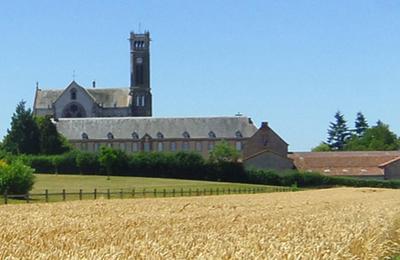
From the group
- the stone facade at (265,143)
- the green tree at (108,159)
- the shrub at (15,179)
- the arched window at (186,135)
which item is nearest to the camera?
the shrub at (15,179)

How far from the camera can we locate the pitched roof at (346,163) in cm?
12962

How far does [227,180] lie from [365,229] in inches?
3862

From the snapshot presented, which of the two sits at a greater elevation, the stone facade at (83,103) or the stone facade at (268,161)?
the stone facade at (83,103)

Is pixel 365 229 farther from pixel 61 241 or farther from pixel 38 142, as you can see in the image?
pixel 38 142

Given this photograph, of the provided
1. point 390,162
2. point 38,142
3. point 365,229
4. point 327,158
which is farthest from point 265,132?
point 365,229

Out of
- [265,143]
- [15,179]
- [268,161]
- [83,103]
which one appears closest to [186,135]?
[265,143]

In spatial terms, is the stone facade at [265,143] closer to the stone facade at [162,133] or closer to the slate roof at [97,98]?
the stone facade at [162,133]

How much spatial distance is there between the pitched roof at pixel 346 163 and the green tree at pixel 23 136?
124 feet

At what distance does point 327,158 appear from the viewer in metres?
136

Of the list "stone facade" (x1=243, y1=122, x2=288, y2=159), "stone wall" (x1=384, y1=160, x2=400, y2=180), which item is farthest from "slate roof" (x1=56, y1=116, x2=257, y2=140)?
"stone wall" (x1=384, y1=160, x2=400, y2=180)

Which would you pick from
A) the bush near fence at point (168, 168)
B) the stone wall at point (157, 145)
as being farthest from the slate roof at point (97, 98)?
the bush near fence at point (168, 168)

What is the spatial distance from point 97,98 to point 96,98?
0.21 metres

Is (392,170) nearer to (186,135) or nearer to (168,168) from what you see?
(168,168)

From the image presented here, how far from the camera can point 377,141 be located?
584ft
